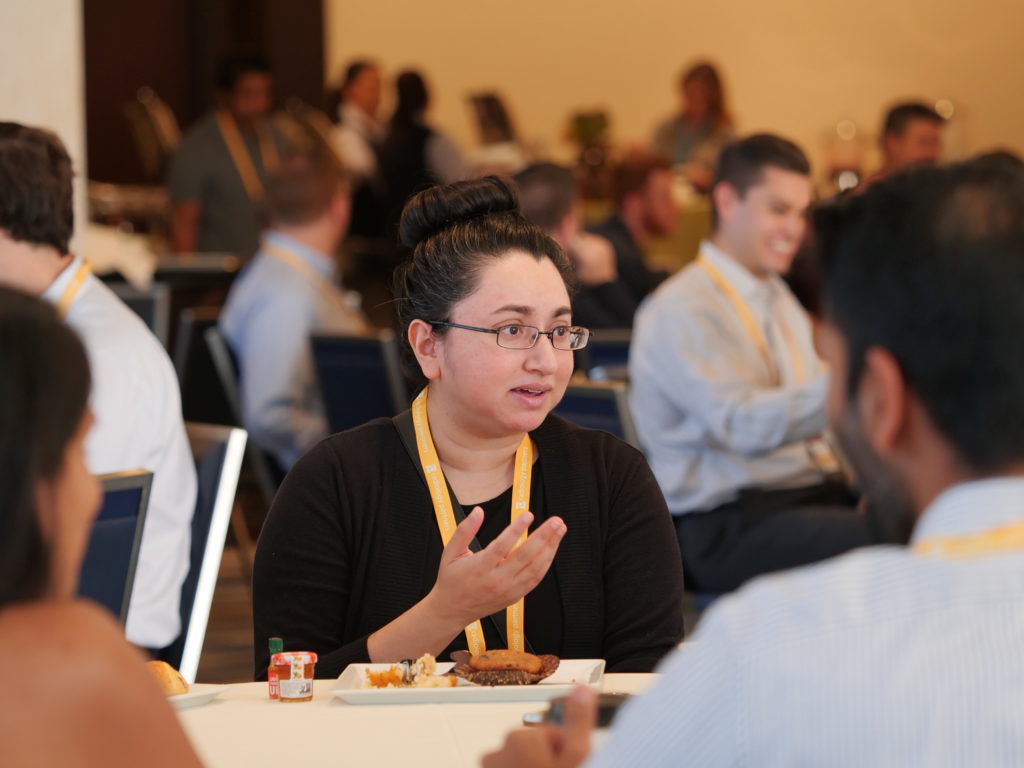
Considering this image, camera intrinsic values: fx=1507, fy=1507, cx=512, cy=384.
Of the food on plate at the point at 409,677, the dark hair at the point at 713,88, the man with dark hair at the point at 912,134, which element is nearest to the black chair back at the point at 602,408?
the food on plate at the point at 409,677

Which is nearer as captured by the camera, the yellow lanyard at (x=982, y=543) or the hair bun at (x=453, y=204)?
the yellow lanyard at (x=982, y=543)

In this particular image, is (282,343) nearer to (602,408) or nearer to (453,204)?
(602,408)

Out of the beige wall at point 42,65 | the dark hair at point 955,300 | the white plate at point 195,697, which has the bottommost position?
the white plate at point 195,697

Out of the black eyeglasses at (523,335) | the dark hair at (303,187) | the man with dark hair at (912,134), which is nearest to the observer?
the black eyeglasses at (523,335)

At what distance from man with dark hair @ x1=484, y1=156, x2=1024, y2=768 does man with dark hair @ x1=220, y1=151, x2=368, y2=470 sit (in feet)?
12.3

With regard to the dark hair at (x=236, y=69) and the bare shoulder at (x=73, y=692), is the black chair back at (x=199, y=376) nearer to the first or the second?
the dark hair at (x=236, y=69)

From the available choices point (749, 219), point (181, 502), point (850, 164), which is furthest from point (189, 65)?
point (181, 502)

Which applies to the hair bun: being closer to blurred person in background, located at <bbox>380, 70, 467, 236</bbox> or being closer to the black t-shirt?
the black t-shirt

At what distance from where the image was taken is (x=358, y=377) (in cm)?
464

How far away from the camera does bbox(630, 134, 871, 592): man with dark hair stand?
11.6 ft

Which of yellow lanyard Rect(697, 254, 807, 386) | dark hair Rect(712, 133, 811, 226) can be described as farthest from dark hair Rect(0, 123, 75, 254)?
dark hair Rect(712, 133, 811, 226)

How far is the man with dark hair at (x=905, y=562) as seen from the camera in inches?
35.8

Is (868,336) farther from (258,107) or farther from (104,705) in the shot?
(258,107)

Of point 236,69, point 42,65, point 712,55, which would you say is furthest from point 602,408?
point 712,55
